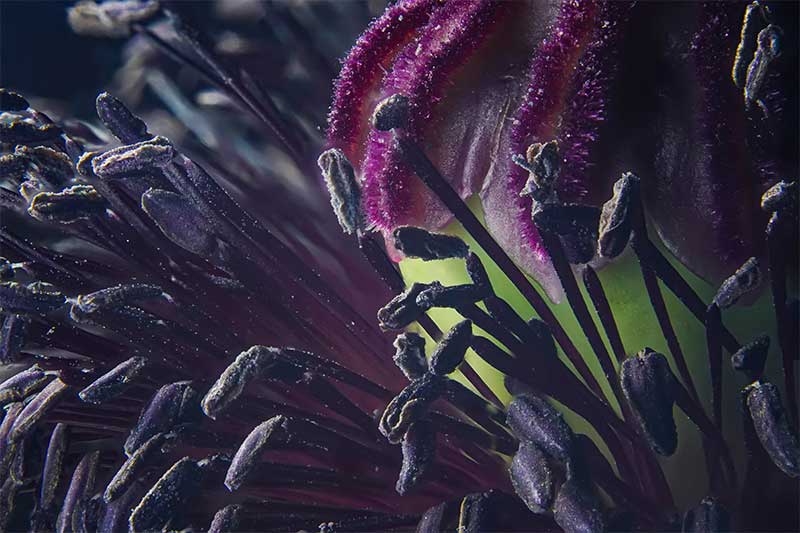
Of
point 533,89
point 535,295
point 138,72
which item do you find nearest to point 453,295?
point 535,295

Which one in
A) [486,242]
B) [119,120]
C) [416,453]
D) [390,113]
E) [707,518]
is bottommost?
[707,518]

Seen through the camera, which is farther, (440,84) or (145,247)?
(145,247)

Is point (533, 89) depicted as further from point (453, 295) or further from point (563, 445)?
point (563, 445)

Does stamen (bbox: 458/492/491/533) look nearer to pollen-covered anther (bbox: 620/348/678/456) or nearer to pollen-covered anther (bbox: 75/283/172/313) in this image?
pollen-covered anther (bbox: 620/348/678/456)

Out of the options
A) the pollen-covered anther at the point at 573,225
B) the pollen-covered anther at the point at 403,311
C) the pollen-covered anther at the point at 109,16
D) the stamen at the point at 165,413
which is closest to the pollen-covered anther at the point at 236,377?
the stamen at the point at 165,413

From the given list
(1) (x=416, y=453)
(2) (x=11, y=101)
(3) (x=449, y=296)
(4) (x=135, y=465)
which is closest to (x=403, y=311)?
(3) (x=449, y=296)

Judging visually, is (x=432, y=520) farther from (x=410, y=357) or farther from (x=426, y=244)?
(x=426, y=244)

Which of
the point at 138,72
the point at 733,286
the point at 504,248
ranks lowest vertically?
the point at 733,286
